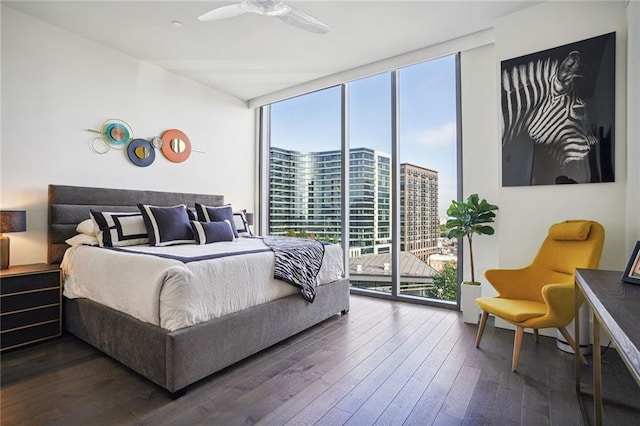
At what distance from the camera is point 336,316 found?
11.0ft

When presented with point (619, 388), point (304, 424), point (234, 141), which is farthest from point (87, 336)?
point (619, 388)

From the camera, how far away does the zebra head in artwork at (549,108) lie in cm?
265

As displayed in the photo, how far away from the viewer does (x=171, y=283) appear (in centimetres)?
191

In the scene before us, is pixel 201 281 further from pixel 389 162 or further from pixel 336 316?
pixel 389 162

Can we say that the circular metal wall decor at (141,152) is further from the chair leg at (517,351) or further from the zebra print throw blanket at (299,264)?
the chair leg at (517,351)

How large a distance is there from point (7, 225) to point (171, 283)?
1.79 metres

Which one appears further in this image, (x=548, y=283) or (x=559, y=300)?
(x=548, y=283)

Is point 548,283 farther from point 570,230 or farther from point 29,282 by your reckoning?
point 29,282

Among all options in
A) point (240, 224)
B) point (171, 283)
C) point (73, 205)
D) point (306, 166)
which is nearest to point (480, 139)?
point (306, 166)

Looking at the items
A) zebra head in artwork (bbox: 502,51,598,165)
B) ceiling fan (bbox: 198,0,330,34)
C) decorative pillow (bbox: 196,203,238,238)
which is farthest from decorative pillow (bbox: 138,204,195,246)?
zebra head in artwork (bbox: 502,51,598,165)

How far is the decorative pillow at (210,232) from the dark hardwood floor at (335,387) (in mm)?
1254

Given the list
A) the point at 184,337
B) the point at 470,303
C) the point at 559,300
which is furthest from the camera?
the point at 470,303

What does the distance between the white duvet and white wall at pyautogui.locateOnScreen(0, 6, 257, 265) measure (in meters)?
0.85

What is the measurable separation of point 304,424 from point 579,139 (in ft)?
9.76
